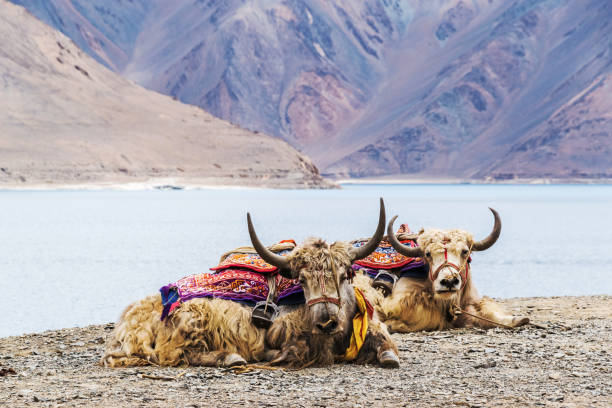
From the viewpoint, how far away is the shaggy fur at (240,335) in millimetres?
7758

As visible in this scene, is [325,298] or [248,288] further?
[248,288]

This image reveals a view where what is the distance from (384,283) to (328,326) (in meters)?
3.40

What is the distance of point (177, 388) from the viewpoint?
23.3 feet

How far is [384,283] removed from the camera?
10758 mm

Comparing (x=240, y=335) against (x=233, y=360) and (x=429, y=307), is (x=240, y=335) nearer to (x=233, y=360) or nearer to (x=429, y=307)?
(x=233, y=360)

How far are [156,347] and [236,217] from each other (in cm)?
5279

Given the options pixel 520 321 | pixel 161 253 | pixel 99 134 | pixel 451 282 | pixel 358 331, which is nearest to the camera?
pixel 358 331

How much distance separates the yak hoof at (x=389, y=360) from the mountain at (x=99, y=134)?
108m

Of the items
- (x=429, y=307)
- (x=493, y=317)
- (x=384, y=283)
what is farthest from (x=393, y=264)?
(x=493, y=317)

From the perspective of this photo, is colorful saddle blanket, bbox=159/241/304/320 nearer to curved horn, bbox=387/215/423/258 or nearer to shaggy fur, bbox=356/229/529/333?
shaggy fur, bbox=356/229/529/333

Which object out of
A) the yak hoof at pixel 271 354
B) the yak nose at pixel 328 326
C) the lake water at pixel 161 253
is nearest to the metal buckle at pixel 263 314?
the yak hoof at pixel 271 354

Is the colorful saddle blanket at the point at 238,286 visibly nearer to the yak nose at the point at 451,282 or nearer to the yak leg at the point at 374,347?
the yak leg at the point at 374,347

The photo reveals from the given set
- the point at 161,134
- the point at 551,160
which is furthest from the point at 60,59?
the point at 551,160

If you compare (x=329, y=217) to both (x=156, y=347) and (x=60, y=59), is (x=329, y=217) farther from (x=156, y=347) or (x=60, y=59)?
(x=60, y=59)
